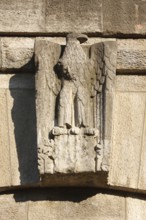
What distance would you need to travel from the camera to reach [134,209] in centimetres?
873

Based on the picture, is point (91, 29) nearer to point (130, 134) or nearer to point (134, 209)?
point (130, 134)

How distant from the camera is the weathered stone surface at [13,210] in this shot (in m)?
8.66

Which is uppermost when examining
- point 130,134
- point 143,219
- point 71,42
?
point 71,42

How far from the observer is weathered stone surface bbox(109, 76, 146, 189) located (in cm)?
872

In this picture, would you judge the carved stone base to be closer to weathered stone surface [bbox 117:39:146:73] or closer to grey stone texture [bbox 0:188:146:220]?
grey stone texture [bbox 0:188:146:220]

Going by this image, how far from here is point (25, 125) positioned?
348 inches

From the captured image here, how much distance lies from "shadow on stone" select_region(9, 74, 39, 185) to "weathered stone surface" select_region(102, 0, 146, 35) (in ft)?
2.58

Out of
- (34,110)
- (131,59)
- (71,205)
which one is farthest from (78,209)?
(131,59)

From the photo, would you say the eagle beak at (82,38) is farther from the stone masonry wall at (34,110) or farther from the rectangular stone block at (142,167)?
the rectangular stone block at (142,167)

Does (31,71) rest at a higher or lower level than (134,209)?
higher

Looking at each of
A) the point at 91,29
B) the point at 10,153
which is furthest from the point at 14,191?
the point at 91,29

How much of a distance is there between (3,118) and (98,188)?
3.04ft

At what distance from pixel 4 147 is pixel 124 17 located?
147cm

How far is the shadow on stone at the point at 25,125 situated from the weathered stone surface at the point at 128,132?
2.03 feet
